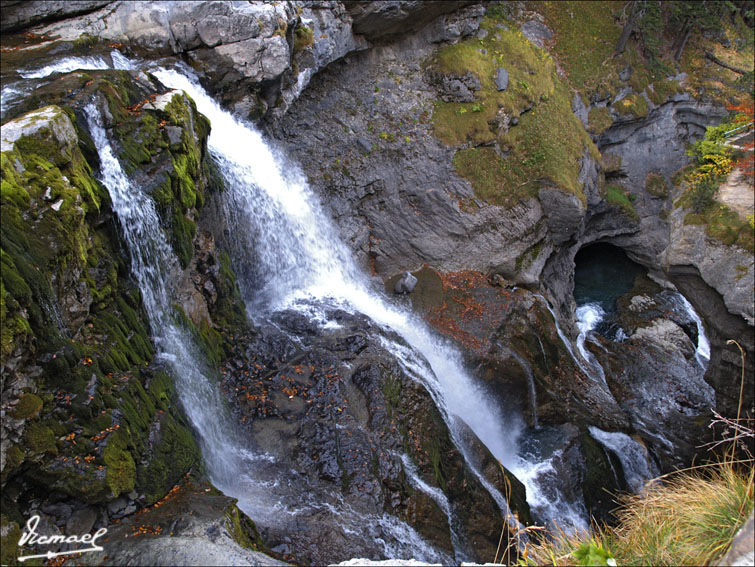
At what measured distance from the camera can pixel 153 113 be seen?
29.4 feet

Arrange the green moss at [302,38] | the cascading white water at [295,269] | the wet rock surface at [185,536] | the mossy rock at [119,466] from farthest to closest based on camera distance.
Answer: the green moss at [302,38], the cascading white water at [295,269], the mossy rock at [119,466], the wet rock surface at [185,536]

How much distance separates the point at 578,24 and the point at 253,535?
85.7ft

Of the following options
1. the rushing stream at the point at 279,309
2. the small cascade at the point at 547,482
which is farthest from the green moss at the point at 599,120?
the small cascade at the point at 547,482

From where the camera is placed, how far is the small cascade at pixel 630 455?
39.5 ft

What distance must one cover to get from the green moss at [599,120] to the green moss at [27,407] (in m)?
22.3

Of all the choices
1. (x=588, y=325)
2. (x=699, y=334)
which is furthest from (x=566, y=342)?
(x=699, y=334)

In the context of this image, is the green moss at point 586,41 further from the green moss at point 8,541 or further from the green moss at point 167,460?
the green moss at point 8,541

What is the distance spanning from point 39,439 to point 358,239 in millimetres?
10752

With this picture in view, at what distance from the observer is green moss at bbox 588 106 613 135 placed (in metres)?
21.3

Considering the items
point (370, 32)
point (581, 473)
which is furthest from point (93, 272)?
point (370, 32)

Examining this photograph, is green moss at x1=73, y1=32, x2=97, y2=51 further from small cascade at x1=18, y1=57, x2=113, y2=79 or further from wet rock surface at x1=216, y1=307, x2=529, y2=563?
wet rock surface at x1=216, y1=307, x2=529, y2=563

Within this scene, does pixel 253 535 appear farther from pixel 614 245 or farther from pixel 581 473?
pixel 614 245

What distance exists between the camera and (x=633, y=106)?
72.0 feet

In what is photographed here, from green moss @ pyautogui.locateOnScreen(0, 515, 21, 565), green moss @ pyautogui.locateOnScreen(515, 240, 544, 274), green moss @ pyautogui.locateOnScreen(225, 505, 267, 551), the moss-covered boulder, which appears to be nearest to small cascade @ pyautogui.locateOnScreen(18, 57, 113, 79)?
the moss-covered boulder
